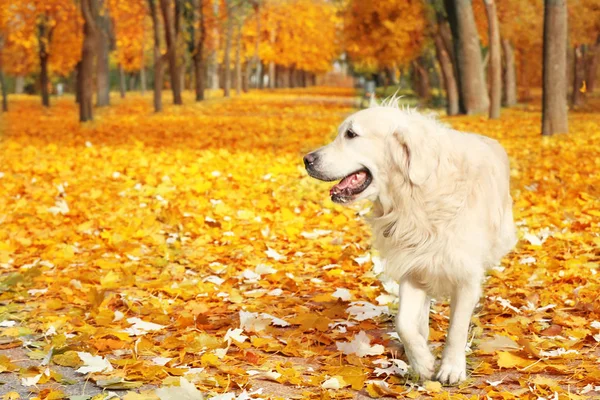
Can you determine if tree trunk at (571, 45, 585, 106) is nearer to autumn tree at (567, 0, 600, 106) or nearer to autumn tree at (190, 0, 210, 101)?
autumn tree at (567, 0, 600, 106)

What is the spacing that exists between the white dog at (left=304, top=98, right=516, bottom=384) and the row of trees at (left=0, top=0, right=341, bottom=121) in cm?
1740

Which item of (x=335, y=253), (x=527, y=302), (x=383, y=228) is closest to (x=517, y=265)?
(x=527, y=302)

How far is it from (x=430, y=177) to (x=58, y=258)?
3958mm

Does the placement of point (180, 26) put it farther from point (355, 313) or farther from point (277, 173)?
point (355, 313)

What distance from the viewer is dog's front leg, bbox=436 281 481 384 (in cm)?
417

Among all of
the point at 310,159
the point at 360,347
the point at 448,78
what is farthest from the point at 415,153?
the point at 448,78

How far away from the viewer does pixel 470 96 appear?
79.9ft

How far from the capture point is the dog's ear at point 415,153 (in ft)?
13.7

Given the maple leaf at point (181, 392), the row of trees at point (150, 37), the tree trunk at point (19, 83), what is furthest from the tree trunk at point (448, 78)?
the tree trunk at point (19, 83)

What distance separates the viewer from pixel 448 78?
28031 mm

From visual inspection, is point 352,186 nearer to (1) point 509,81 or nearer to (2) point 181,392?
(2) point 181,392

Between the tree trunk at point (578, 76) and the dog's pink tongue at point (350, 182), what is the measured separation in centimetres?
2710

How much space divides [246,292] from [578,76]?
27897mm

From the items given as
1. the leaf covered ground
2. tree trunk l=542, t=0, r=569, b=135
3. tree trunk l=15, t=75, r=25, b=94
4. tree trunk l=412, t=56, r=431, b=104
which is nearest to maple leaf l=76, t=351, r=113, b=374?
the leaf covered ground
